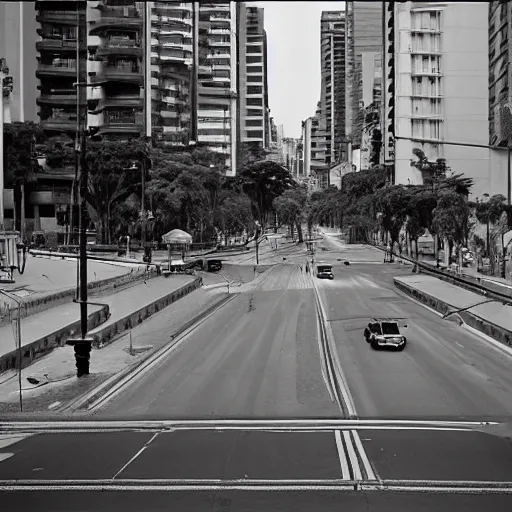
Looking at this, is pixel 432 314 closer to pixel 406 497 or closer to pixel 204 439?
pixel 204 439

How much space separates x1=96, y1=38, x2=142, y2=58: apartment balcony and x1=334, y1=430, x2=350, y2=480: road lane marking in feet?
365

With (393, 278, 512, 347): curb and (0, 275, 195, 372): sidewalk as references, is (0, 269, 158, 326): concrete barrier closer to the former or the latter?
Result: (0, 275, 195, 372): sidewalk

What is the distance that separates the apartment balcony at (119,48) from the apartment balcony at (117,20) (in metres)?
2.25

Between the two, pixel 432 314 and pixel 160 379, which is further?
pixel 432 314

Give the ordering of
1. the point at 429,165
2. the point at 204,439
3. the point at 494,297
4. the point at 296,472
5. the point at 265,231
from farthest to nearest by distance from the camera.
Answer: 1. the point at 265,231
2. the point at 429,165
3. the point at 494,297
4. the point at 204,439
5. the point at 296,472

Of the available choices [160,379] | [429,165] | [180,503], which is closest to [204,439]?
[180,503]

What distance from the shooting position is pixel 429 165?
11619cm

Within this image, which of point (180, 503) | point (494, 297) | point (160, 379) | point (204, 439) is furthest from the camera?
point (494, 297)

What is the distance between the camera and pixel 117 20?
120 m

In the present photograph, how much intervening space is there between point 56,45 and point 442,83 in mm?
61558

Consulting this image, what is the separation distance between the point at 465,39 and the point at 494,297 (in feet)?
282

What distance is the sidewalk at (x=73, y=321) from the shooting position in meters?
29.0

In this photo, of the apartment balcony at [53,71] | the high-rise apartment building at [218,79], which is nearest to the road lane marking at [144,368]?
the apartment balcony at [53,71]

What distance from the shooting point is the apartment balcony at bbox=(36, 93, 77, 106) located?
109m
